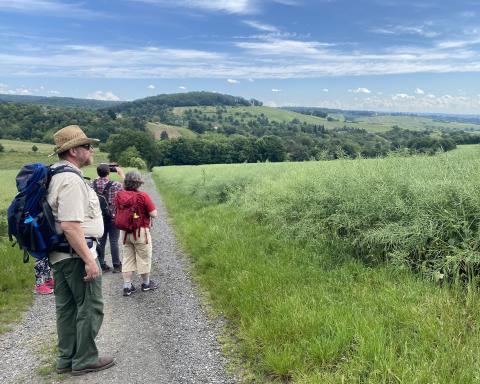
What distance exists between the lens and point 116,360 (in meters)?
4.65

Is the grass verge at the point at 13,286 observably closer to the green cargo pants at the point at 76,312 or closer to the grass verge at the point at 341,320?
the green cargo pants at the point at 76,312

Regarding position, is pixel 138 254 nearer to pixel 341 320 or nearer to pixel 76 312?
pixel 76 312

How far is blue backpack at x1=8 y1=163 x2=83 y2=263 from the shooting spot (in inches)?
153

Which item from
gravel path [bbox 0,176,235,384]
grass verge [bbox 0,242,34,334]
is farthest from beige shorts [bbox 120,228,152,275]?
grass verge [bbox 0,242,34,334]

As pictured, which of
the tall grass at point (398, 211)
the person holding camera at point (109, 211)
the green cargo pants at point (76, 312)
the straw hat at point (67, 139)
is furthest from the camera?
the person holding camera at point (109, 211)

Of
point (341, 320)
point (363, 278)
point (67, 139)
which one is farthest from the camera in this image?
point (363, 278)

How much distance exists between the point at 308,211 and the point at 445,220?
324 cm

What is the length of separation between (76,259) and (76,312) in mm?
782

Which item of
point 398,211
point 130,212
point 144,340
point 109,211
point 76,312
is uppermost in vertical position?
point 398,211

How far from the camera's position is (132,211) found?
23.2 ft

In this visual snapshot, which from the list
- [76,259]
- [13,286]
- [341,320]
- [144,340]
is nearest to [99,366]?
[144,340]

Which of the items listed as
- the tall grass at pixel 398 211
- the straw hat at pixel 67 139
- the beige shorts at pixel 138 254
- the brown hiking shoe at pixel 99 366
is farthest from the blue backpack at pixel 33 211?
the tall grass at pixel 398 211

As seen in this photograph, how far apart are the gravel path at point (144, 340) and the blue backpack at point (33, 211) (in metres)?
1.69

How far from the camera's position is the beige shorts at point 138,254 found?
7219 millimetres
